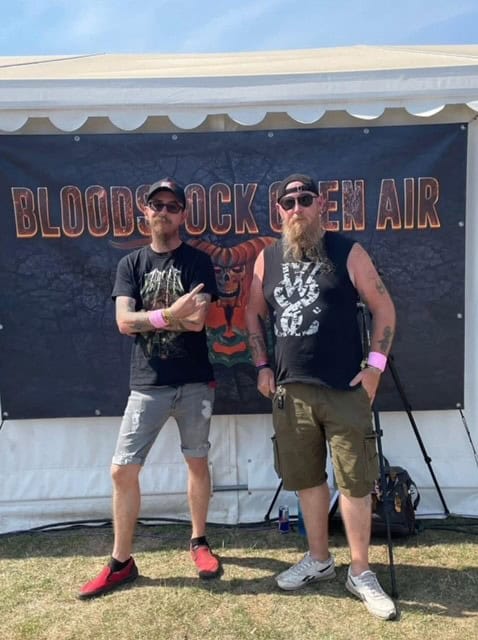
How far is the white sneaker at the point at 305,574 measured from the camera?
285 cm

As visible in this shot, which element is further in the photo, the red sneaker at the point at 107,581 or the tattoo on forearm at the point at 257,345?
the tattoo on forearm at the point at 257,345

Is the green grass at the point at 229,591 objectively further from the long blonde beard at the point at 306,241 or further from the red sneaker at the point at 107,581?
the long blonde beard at the point at 306,241

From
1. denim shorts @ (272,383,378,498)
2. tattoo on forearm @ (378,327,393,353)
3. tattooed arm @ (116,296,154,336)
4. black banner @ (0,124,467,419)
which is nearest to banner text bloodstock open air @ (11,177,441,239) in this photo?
black banner @ (0,124,467,419)

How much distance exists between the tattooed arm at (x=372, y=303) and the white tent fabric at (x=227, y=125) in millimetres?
977

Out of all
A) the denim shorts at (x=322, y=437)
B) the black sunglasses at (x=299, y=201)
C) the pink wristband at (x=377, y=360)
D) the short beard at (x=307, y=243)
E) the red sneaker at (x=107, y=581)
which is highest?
the black sunglasses at (x=299, y=201)

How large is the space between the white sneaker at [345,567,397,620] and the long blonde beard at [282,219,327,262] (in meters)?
1.51

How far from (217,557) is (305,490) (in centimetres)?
66

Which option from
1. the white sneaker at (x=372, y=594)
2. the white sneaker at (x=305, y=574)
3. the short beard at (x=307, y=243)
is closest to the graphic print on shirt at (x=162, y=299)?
the short beard at (x=307, y=243)

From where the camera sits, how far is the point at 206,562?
9.85ft

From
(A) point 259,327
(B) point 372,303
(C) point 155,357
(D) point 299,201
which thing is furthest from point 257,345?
(D) point 299,201

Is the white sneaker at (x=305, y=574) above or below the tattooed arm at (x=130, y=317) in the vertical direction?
below

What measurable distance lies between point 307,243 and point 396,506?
1.61 meters

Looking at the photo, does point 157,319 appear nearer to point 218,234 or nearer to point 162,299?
point 162,299

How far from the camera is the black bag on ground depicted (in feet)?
10.6
